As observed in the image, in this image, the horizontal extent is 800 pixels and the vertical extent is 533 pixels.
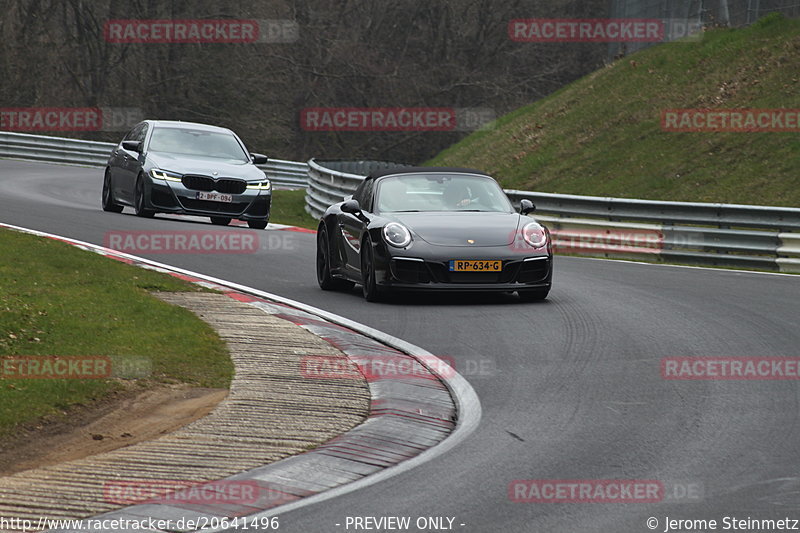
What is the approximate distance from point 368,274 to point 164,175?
8.05 meters

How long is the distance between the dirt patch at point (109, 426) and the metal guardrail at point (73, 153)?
29.5 meters

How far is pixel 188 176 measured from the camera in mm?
20203

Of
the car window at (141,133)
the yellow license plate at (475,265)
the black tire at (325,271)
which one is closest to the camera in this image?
the yellow license plate at (475,265)

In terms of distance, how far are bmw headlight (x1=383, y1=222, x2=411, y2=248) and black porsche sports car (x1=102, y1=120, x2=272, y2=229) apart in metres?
8.05

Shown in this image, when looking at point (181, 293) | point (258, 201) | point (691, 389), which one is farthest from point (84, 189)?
point (691, 389)

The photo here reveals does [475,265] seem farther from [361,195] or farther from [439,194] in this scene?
[361,195]

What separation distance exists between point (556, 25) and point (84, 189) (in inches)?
1260

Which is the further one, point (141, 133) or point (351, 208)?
point (141, 133)

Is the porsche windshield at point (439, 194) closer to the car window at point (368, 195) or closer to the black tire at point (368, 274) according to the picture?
the car window at point (368, 195)

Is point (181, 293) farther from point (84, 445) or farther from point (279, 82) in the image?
point (279, 82)

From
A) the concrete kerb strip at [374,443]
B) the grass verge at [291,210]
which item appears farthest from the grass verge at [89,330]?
the grass verge at [291,210]

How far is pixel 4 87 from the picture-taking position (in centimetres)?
4806

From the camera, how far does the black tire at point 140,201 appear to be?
20.5 meters

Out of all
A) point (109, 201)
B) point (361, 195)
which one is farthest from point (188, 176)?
point (361, 195)
